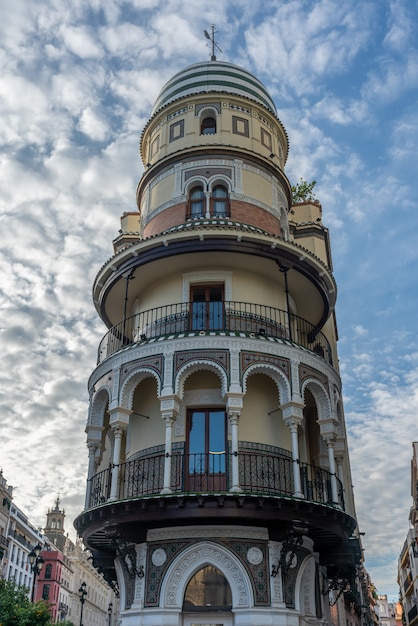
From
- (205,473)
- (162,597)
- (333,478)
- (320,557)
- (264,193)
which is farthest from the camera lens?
(264,193)

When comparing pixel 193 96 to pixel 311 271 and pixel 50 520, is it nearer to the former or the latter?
pixel 311 271

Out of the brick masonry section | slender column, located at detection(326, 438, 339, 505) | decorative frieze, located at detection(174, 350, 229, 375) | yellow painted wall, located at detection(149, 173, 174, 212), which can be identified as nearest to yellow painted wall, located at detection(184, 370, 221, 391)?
decorative frieze, located at detection(174, 350, 229, 375)

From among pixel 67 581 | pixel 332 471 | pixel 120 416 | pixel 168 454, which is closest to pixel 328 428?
pixel 332 471

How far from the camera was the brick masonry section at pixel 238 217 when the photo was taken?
23547 millimetres

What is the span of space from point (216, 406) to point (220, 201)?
860 centimetres

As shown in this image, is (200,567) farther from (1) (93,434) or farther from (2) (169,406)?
(1) (93,434)

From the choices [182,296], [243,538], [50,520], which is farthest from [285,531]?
[50,520]

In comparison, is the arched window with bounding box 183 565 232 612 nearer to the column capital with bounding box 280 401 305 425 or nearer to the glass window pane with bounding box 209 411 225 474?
the glass window pane with bounding box 209 411 225 474

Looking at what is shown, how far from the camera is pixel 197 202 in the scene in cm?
2409

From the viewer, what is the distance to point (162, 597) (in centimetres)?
1642

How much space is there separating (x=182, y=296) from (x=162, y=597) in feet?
31.2

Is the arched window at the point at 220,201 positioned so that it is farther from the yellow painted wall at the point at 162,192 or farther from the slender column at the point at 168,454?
the slender column at the point at 168,454

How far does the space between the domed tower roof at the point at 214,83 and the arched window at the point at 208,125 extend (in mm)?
1131

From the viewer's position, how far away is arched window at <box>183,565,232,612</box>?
16.5 meters
